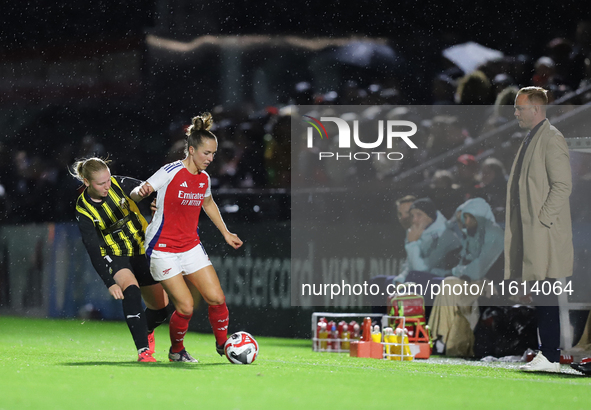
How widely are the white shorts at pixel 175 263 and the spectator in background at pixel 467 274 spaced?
9.39ft

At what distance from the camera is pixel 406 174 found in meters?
10.5

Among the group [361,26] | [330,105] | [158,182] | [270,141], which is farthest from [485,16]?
[158,182]

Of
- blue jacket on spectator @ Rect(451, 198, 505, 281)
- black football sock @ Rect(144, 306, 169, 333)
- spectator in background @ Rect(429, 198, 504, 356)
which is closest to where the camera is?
black football sock @ Rect(144, 306, 169, 333)

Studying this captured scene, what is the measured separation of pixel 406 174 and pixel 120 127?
553 centimetres

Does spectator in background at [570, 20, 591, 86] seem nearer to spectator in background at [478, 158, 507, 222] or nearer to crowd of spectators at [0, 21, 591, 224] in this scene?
crowd of spectators at [0, 21, 591, 224]

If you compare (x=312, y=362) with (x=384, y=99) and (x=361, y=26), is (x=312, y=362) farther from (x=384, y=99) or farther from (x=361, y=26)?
(x=361, y=26)

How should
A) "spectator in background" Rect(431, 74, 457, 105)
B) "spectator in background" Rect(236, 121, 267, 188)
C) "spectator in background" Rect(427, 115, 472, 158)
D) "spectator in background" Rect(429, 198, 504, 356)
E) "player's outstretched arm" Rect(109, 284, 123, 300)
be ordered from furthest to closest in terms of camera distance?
"spectator in background" Rect(236, 121, 267, 188)
"spectator in background" Rect(431, 74, 457, 105)
"spectator in background" Rect(427, 115, 472, 158)
"spectator in background" Rect(429, 198, 504, 356)
"player's outstretched arm" Rect(109, 284, 123, 300)

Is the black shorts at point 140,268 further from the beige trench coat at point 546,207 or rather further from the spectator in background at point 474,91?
the spectator in background at point 474,91

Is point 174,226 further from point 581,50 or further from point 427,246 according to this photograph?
point 581,50

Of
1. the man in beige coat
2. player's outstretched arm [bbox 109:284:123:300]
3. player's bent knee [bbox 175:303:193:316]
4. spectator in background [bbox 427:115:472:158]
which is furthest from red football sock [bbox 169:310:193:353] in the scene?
spectator in background [bbox 427:115:472:158]

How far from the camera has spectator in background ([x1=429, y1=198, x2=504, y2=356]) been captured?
25.9ft

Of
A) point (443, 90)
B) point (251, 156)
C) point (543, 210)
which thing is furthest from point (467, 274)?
point (251, 156)

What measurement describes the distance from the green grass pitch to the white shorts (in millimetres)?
615

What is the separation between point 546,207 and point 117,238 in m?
2.99
